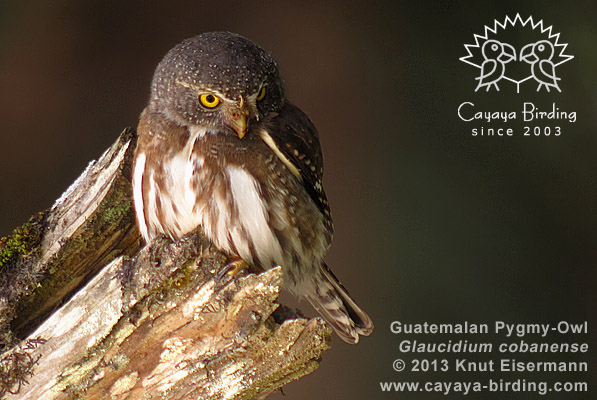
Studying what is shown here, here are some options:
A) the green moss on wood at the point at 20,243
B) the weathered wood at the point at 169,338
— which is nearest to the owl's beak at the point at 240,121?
the weathered wood at the point at 169,338

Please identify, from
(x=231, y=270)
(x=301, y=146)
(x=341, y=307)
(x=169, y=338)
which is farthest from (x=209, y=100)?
(x=341, y=307)

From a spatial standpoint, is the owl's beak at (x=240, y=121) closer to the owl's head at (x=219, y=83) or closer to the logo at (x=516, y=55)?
the owl's head at (x=219, y=83)

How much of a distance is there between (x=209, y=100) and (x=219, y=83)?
0.35 feet

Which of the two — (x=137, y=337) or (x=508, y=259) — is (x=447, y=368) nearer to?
(x=508, y=259)

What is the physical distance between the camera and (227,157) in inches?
95.4

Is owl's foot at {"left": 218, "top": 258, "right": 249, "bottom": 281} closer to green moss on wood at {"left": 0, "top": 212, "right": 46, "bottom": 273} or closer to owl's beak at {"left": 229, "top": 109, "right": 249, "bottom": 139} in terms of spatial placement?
owl's beak at {"left": 229, "top": 109, "right": 249, "bottom": 139}

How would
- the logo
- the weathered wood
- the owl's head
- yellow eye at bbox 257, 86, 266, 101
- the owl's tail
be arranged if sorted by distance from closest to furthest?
the weathered wood → the owl's head → yellow eye at bbox 257, 86, 266, 101 → the owl's tail → the logo

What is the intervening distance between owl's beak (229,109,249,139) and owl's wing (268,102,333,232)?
0.49 ft

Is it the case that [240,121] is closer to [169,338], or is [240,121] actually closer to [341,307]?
[169,338]

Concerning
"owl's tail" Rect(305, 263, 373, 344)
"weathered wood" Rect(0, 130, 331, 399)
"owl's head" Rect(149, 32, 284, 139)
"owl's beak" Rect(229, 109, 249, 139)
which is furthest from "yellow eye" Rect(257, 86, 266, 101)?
"owl's tail" Rect(305, 263, 373, 344)

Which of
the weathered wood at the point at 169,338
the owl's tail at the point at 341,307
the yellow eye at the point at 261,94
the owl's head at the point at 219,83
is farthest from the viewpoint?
the owl's tail at the point at 341,307

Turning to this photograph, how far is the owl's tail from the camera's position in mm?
2930

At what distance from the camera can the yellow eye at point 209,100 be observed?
2.38m

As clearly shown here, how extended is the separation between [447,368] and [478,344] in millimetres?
226
